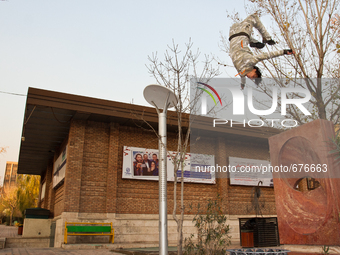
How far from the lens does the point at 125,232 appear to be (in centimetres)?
1511

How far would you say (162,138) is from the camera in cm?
592

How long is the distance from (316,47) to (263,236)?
7.34 meters

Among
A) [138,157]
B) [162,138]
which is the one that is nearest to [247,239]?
[138,157]

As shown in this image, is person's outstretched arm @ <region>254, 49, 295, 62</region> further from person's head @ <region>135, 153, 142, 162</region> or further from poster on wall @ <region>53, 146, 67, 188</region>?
poster on wall @ <region>53, 146, 67, 188</region>

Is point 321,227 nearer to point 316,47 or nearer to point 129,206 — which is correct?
point 316,47

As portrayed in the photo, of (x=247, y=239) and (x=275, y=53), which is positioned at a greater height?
(x=275, y=53)

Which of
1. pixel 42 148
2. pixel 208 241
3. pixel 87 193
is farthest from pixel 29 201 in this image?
pixel 208 241

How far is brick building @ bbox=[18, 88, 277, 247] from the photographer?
579 inches

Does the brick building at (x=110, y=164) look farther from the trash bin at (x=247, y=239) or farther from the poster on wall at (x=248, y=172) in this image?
the trash bin at (x=247, y=239)

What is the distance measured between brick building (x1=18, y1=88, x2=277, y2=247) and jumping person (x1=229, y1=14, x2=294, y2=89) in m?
11.5

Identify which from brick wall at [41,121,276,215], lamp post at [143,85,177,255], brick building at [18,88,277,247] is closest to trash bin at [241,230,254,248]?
brick building at [18,88,277,247]

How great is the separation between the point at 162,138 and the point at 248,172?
1458cm

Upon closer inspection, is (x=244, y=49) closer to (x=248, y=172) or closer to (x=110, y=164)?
(x=110, y=164)

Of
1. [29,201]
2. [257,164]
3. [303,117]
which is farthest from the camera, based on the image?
[29,201]
